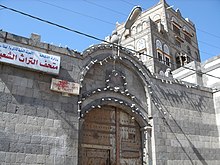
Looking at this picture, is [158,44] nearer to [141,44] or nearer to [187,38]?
[141,44]

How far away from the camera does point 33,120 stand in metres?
7.24

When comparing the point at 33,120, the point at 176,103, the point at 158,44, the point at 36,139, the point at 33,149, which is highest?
the point at 158,44

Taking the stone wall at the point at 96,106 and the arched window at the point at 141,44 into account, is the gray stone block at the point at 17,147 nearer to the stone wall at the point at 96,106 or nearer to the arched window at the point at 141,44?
the stone wall at the point at 96,106

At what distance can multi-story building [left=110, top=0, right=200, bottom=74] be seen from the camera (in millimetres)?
29016

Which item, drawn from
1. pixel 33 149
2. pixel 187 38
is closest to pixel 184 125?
pixel 33 149

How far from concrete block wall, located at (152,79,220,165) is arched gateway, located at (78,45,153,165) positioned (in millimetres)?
591

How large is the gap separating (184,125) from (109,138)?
137 inches

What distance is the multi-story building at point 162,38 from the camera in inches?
1142

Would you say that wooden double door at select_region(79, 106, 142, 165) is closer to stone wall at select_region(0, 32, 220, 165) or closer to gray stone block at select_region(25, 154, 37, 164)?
stone wall at select_region(0, 32, 220, 165)

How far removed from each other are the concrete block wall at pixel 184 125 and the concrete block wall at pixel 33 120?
3.46 metres

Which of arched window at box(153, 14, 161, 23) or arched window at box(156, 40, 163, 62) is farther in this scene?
arched window at box(153, 14, 161, 23)

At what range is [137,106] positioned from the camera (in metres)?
9.55

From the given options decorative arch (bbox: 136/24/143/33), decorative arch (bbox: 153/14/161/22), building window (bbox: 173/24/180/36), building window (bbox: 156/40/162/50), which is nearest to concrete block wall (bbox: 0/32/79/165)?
building window (bbox: 156/40/162/50)

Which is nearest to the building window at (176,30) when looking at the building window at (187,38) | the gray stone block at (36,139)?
the building window at (187,38)
